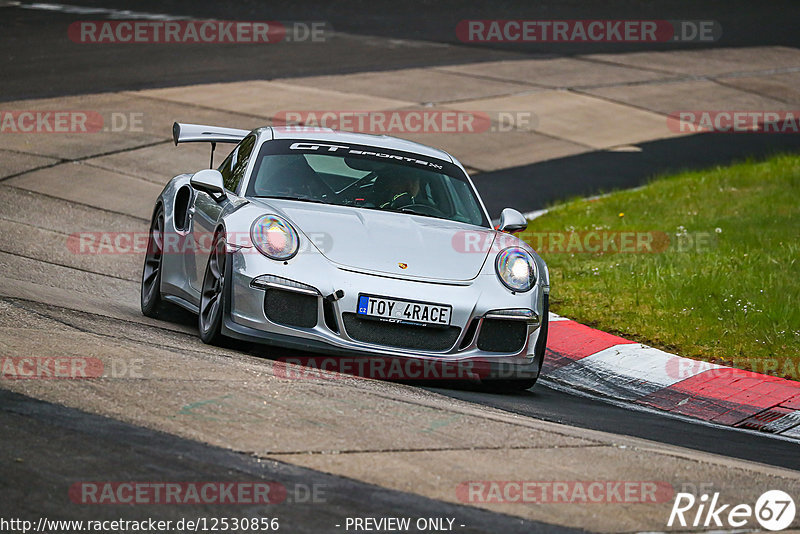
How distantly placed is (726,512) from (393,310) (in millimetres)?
2318

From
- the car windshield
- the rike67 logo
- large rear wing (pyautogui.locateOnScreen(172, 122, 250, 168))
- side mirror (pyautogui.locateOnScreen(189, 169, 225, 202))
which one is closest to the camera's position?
the rike67 logo

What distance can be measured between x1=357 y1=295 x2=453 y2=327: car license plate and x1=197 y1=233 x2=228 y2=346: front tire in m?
0.80

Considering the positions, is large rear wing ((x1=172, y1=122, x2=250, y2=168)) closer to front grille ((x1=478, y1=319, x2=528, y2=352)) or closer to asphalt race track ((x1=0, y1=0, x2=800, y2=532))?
asphalt race track ((x1=0, y1=0, x2=800, y2=532))

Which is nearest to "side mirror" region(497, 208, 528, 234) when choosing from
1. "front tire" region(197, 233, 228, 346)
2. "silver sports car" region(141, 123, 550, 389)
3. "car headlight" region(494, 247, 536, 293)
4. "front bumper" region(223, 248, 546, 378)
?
"silver sports car" region(141, 123, 550, 389)

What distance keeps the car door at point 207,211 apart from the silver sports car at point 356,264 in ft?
0.05

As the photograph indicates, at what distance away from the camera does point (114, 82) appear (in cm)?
1800

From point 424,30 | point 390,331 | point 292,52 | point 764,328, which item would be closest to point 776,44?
point 424,30

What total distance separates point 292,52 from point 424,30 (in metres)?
3.99

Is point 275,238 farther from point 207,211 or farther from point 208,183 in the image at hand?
point 207,211

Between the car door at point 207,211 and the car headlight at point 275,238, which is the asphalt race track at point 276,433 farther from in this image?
the car headlight at point 275,238

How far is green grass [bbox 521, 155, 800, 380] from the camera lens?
8398 mm

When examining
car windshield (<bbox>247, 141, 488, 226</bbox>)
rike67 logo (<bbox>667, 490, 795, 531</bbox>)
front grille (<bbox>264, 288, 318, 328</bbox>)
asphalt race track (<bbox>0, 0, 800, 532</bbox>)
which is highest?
car windshield (<bbox>247, 141, 488, 226</bbox>)

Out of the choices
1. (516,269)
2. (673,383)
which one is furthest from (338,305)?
(673,383)

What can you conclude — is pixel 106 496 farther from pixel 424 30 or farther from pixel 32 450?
pixel 424 30
